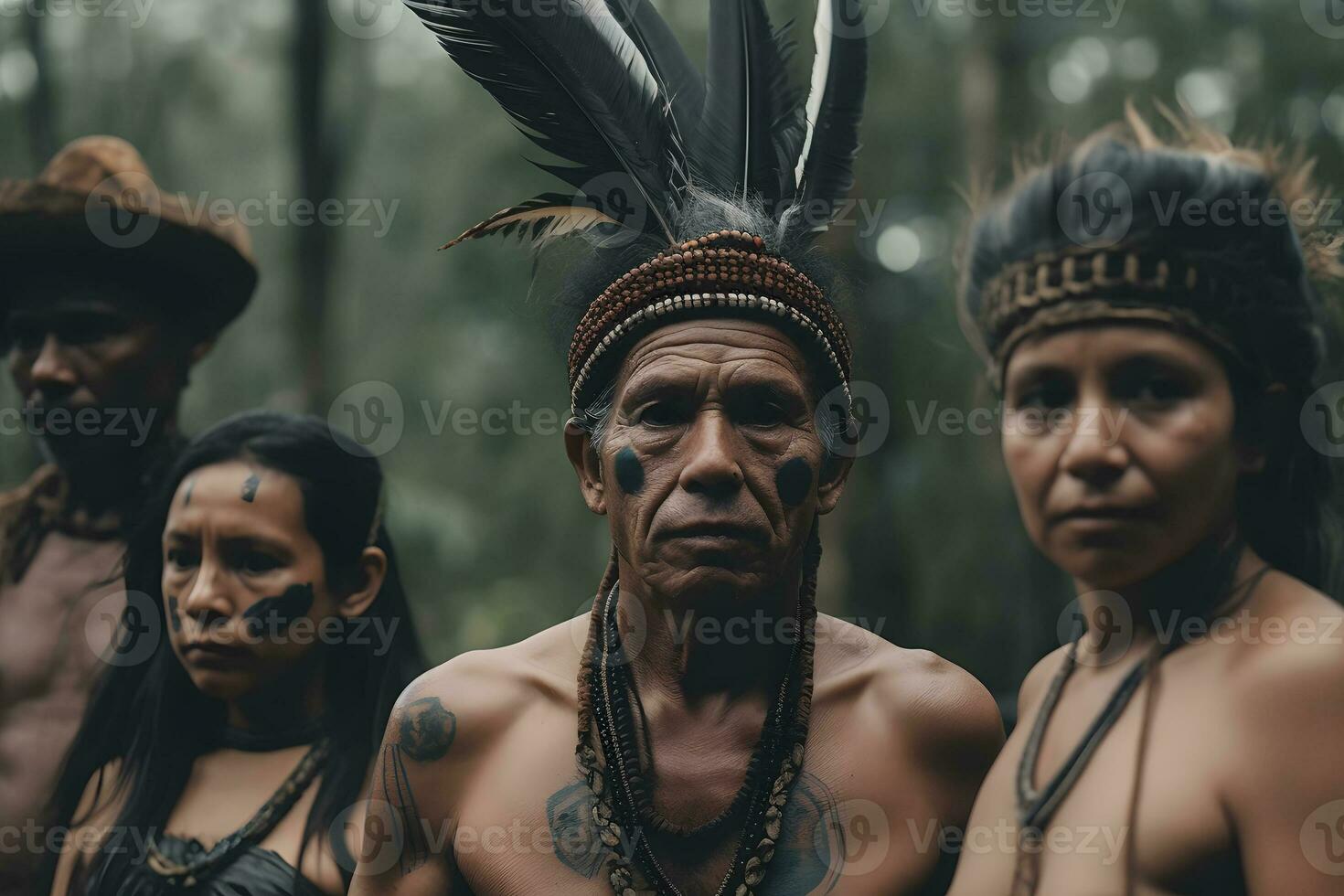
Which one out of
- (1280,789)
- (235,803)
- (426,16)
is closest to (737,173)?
(426,16)

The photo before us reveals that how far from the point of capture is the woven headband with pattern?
295 centimetres

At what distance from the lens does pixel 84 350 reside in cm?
577

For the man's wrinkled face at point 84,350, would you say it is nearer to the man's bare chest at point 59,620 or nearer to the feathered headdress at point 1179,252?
the man's bare chest at point 59,620

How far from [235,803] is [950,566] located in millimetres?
10326

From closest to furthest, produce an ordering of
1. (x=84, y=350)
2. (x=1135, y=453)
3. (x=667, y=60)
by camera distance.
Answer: (x=1135, y=453) → (x=667, y=60) → (x=84, y=350)

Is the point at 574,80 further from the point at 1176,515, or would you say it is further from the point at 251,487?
the point at 1176,515

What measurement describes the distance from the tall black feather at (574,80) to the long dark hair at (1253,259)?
1.12 m

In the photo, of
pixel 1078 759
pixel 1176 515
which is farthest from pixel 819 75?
pixel 1078 759

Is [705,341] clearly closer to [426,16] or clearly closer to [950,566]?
[426,16]

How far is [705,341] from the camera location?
3.62 m

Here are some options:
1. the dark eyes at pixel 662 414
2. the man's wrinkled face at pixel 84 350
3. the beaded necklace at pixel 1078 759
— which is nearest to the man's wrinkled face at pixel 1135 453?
the beaded necklace at pixel 1078 759

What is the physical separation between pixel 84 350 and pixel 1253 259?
4529 millimetres

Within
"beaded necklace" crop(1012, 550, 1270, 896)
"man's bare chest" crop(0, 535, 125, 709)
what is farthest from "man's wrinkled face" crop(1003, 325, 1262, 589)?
"man's bare chest" crop(0, 535, 125, 709)

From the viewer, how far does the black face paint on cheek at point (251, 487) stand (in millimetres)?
4621
